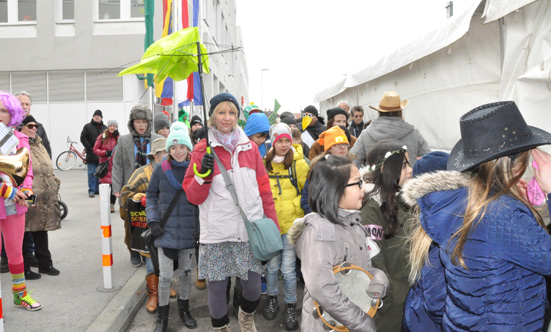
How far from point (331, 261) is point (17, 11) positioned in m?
20.3

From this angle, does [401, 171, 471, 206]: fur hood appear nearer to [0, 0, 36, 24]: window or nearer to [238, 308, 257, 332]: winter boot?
[238, 308, 257, 332]: winter boot

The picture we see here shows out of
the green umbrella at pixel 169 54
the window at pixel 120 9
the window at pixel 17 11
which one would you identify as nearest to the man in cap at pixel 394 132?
the green umbrella at pixel 169 54

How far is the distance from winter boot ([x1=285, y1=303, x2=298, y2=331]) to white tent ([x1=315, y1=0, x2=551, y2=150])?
271 cm

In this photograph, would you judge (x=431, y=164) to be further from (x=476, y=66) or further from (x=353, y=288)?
(x=476, y=66)

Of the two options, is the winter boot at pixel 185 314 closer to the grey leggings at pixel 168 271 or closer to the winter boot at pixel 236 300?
the grey leggings at pixel 168 271

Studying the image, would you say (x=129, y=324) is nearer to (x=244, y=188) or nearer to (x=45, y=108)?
(x=244, y=188)

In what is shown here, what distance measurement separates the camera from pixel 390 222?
264 cm

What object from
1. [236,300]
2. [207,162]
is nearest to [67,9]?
[236,300]

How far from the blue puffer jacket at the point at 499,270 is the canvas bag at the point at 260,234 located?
1.82m

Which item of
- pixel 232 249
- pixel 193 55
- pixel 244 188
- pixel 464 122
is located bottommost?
pixel 232 249

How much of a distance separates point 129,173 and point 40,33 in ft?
49.4

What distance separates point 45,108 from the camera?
59.0ft

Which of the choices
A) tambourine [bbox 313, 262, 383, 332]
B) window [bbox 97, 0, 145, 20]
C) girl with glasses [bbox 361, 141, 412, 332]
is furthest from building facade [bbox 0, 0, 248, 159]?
tambourine [bbox 313, 262, 383, 332]

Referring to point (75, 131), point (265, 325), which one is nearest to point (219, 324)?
point (265, 325)
